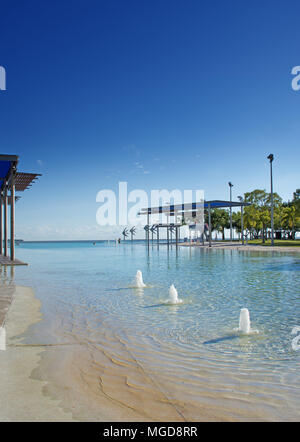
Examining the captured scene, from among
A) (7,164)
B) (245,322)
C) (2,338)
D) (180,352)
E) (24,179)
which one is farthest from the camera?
(24,179)

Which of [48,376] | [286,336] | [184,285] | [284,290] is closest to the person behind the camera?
[48,376]

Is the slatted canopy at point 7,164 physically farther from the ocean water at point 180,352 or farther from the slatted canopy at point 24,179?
the ocean water at point 180,352

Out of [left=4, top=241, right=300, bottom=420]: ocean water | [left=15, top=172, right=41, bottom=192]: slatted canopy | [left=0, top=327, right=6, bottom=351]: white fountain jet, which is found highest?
[left=15, top=172, right=41, bottom=192]: slatted canopy

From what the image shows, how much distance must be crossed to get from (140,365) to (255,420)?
1.81 metres

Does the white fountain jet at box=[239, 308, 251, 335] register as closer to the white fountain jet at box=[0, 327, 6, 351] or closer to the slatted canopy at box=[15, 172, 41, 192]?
the white fountain jet at box=[0, 327, 6, 351]

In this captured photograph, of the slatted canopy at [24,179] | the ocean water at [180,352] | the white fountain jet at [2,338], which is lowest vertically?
the ocean water at [180,352]

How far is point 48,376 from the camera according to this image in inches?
155

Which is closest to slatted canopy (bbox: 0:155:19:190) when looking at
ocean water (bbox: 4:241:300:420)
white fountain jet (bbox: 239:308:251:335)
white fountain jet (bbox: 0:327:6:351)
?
ocean water (bbox: 4:241:300:420)

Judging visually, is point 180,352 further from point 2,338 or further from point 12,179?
point 12,179

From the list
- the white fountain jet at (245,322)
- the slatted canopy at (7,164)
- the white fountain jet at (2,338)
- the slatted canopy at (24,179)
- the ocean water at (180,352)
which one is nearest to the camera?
the ocean water at (180,352)

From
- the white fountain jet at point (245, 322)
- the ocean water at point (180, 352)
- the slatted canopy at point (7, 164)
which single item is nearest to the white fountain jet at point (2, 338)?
the ocean water at point (180, 352)

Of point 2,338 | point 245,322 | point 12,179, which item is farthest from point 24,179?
point 245,322
